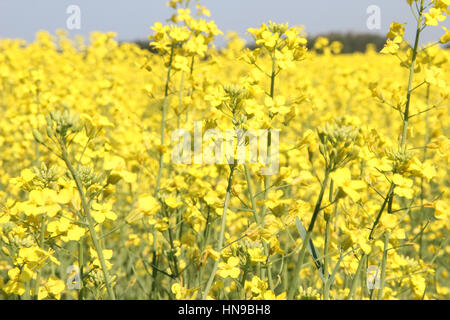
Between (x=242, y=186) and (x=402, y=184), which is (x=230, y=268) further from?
(x=402, y=184)

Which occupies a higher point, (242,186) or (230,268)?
(242,186)

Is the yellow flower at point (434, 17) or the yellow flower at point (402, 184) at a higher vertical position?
the yellow flower at point (434, 17)

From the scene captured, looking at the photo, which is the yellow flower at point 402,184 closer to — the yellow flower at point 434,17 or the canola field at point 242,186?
the canola field at point 242,186

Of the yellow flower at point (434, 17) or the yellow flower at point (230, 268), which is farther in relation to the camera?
the yellow flower at point (434, 17)

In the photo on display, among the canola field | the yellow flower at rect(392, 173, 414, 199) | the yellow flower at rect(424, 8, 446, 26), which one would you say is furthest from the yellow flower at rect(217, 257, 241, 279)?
the yellow flower at rect(424, 8, 446, 26)

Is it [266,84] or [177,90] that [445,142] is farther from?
[177,90]

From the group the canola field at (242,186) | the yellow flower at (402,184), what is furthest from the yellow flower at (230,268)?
the yellow flower at (402,184)

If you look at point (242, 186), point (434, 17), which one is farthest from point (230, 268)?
point (434, 17)

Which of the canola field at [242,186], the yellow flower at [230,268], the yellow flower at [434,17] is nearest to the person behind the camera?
the canola field at [242,186]

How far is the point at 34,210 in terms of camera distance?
140 centimetres

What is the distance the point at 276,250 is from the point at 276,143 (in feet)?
1.67

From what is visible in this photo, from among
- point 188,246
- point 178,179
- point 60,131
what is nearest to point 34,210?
point 60,131

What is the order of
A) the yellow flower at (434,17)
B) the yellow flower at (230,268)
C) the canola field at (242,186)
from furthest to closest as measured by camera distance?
1. the yellow flower at (434,17)
2. the yellow flower at (230,268)
3. the canola field at (242,186)

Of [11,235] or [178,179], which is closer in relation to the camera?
[11,235]
